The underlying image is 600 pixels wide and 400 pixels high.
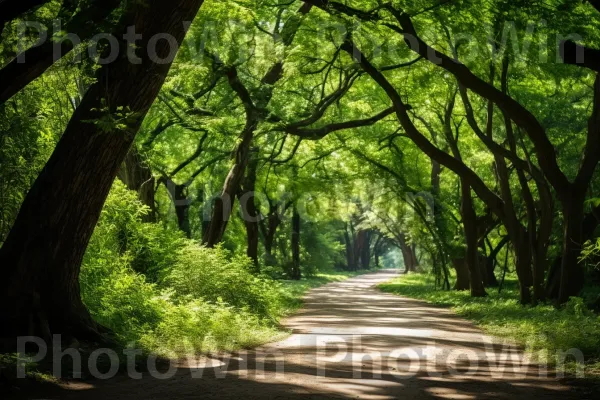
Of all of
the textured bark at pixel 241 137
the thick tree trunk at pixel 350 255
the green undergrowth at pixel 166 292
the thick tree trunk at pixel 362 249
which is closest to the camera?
the green undergrowth at pixel 166 292

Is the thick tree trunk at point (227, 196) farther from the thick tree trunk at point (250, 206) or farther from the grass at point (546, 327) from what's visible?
the grass at point (546, 327)

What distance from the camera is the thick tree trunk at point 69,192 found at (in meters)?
8.33

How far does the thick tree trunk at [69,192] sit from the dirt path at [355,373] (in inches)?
58.5

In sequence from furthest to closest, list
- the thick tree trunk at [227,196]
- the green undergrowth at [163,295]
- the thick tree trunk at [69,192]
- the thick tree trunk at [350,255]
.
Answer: the thick tree trunk at [350,255] → the thick tree trunk at [227,196] → the green undergrowth at [163,295] → the thick tree trunk at [69,192]

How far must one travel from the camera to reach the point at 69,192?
8.47 meters

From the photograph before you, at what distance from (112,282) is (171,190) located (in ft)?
60.3

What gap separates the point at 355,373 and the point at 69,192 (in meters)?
3.98

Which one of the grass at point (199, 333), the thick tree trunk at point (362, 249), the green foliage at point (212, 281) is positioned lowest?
the grass at point (199, 333)

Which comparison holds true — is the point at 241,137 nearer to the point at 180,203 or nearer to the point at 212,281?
the point at 212,281

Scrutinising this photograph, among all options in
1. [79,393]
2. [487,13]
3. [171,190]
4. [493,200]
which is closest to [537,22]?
[487,13]

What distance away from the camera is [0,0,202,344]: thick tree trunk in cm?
833

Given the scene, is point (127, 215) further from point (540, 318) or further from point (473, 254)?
point (473, 254)

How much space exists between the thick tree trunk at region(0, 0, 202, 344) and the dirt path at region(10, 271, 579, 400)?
1.49 metres

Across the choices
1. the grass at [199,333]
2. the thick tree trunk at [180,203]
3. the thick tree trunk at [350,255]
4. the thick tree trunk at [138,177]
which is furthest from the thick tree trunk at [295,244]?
the thick tree trunk at [350,255]
